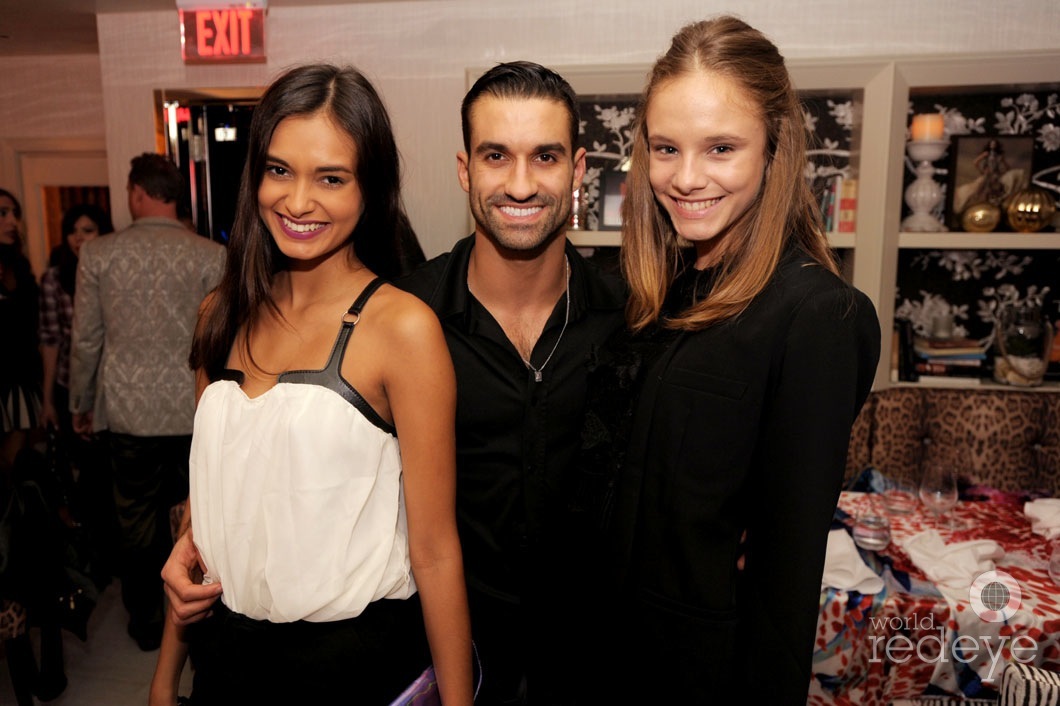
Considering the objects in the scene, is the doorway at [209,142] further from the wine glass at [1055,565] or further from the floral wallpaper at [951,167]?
the wine glass at [1055,565]

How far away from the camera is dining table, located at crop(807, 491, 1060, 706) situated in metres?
1.77

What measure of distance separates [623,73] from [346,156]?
2.16 metres

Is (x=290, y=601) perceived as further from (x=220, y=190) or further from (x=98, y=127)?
(x=98, y=127)

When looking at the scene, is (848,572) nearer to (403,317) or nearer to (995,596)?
(995,596)

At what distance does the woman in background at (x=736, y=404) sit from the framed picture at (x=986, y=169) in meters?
2.43

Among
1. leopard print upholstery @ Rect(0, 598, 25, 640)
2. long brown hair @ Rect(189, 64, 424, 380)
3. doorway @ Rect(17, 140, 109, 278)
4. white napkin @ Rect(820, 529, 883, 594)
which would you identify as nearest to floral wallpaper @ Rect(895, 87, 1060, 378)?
white napkin @ Rect(820, 529, 883, 594)

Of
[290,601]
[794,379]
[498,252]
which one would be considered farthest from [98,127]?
[794,379]

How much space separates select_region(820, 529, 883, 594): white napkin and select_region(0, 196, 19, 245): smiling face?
4462 millimetres

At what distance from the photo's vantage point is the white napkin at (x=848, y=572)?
6.18 ft

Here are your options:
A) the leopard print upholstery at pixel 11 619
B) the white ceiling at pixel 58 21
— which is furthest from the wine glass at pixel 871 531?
the white ceiling at pixel 58 21

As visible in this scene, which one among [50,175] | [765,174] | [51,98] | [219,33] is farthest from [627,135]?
[50,175]

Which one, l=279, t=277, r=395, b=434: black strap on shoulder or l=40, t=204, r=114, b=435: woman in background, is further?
l=40, t=204, r=114, b=435: woman in background

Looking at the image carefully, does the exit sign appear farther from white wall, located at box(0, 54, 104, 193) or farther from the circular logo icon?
the circular logo icon

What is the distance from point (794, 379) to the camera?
1128mm
